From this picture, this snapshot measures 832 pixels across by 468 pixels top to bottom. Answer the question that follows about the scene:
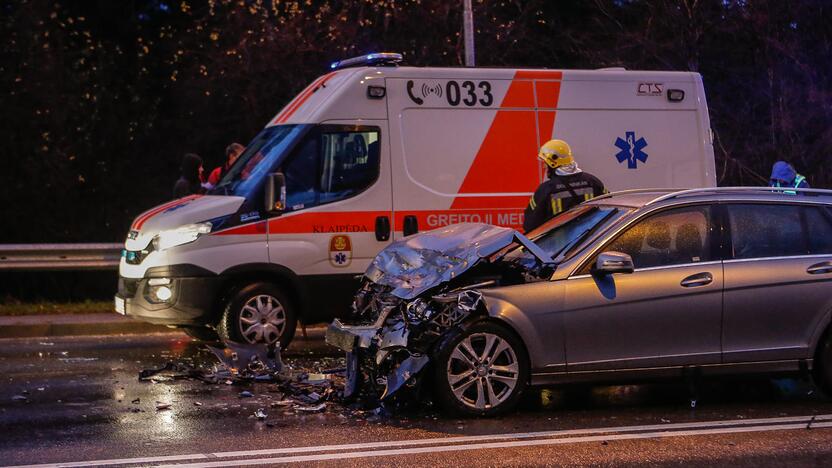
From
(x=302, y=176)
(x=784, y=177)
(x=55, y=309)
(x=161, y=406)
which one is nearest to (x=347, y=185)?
(x=302, y=176)

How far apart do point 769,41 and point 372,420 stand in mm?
12035

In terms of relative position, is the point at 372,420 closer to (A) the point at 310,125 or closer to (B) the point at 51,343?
(A) the point at 310,125

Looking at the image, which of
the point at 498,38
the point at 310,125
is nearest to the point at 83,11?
the point at 498,38

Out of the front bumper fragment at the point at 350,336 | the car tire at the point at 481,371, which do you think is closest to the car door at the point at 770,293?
the car tire at the point at 481,371

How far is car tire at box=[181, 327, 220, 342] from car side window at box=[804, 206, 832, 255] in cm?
566

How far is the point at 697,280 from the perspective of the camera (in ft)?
26.6

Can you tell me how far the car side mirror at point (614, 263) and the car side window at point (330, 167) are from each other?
Result: 3.72 m

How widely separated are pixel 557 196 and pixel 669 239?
1.95m

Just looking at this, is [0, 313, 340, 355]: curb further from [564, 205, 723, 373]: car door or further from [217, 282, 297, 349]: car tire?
[564, 205, 723, 373]: car door

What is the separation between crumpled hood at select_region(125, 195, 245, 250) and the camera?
10.9 m

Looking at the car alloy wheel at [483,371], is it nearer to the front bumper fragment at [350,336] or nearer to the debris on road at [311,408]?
the front bumper fragment at [350,336]

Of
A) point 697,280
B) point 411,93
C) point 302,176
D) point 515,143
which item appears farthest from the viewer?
point 515,143

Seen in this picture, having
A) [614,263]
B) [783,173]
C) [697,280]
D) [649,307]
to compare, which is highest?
[783,173]

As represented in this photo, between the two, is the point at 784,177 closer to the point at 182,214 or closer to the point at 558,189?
the point at 558,189
